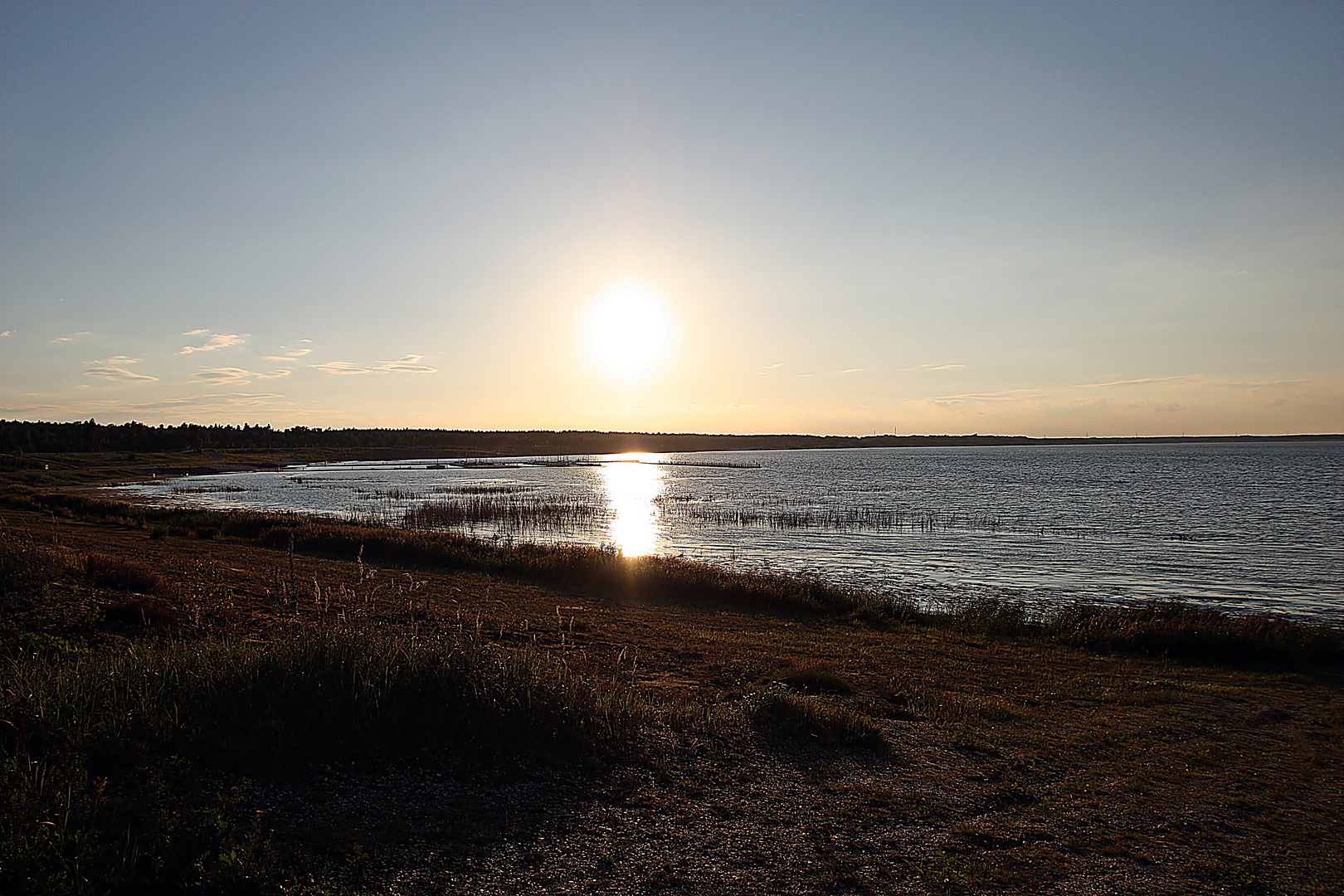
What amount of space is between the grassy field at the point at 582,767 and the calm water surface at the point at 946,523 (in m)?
14.6

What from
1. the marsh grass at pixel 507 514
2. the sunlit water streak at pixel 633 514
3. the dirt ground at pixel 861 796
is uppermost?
the dirt ground at pixel 861 796

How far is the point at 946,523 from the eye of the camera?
45.2 m

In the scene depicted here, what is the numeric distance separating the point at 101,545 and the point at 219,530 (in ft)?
31.5

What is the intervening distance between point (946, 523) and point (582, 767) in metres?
41.7

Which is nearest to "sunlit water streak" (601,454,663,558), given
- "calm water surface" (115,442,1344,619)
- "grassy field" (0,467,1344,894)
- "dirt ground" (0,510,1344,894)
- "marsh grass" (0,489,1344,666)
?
"calm water surface" (115,442,1344,619)

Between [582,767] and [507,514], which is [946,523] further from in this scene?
[582,767]

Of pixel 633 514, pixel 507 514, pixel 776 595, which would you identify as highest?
pixel 776 595

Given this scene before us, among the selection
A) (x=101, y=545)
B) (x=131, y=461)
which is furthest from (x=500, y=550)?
(x=131, y=461)

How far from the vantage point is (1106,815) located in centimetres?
717

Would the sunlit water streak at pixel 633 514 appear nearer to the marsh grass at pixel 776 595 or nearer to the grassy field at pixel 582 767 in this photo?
the marsh grass at pixel 776 595

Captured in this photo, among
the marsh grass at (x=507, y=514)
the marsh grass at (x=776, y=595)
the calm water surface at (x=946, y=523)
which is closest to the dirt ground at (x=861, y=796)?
the marsh grass at (x=776, y=595)

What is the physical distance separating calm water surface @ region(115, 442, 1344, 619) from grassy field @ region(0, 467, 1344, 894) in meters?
14.6

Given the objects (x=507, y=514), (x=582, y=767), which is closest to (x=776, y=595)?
(x=582, y=767)

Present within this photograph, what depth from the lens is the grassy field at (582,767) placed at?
5.38 metres
